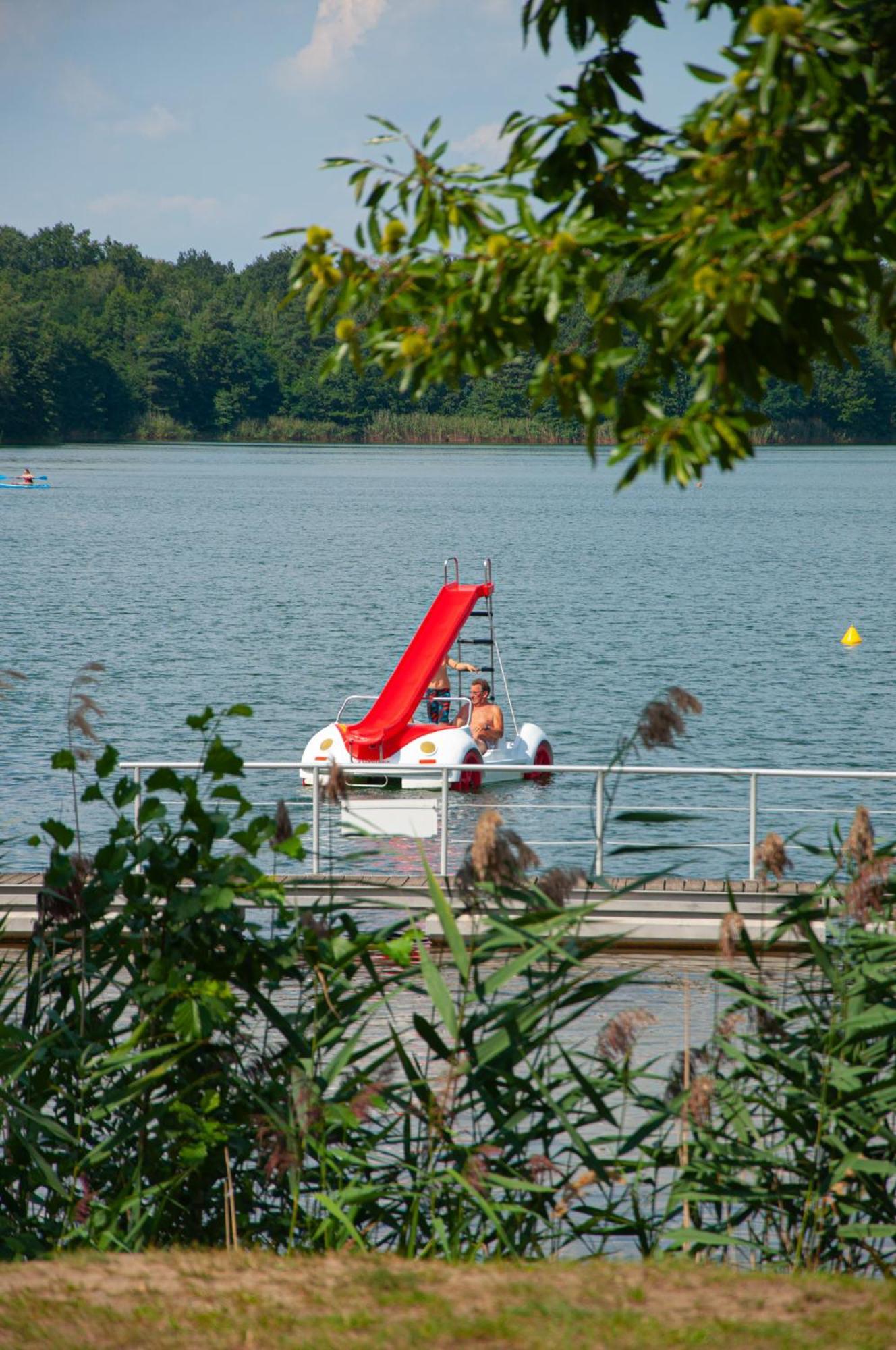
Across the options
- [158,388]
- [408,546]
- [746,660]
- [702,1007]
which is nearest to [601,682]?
[746,660]

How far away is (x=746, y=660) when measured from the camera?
116 ft

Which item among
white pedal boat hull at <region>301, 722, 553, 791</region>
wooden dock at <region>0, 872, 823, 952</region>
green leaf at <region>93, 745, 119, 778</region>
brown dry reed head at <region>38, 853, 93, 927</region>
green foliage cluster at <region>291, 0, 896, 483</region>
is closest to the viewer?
green foliage cluster at <region>291, 0, 896, 483</region>

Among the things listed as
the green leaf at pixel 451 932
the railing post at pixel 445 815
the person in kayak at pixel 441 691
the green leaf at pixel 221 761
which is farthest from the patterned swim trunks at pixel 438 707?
the green leaf at pixel 451 932

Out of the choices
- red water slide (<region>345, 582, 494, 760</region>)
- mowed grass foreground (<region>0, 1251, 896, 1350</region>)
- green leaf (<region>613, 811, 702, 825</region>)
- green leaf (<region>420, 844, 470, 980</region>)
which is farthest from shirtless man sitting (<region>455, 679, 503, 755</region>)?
mowed grass foreground (<region>0, 1251, 896, 1350</region>)

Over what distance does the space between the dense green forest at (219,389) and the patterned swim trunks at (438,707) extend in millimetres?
107535

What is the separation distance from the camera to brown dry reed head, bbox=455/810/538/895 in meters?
4.12

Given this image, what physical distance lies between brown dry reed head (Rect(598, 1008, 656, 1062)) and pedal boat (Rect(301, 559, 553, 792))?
12.0 m

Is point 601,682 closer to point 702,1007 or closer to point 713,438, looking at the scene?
point 702,1007

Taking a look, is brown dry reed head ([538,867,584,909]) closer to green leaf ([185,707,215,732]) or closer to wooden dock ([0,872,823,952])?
green leaf ([185,707,215,732])

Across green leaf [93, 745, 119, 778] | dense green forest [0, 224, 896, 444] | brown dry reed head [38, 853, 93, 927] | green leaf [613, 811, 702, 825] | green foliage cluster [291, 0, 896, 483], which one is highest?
dense green forest [0, 224, 896, 444]

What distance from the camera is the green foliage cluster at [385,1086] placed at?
4.30 metres

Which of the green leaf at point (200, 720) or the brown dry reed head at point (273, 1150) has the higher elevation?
the green leaf at point (200, 720)

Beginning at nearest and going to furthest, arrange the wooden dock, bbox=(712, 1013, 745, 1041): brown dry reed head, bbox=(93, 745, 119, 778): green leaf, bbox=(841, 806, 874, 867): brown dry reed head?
bbox=(841, 806, 874, 867): brown dry reed head < bbox=(712, 1013, 745, 1041): brown dry reed head < bbox=(93, 745, 119, 778): green leaf < the wooden dock

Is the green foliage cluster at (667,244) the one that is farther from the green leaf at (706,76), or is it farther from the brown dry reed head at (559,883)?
the brown dry reed head at (559,883)
